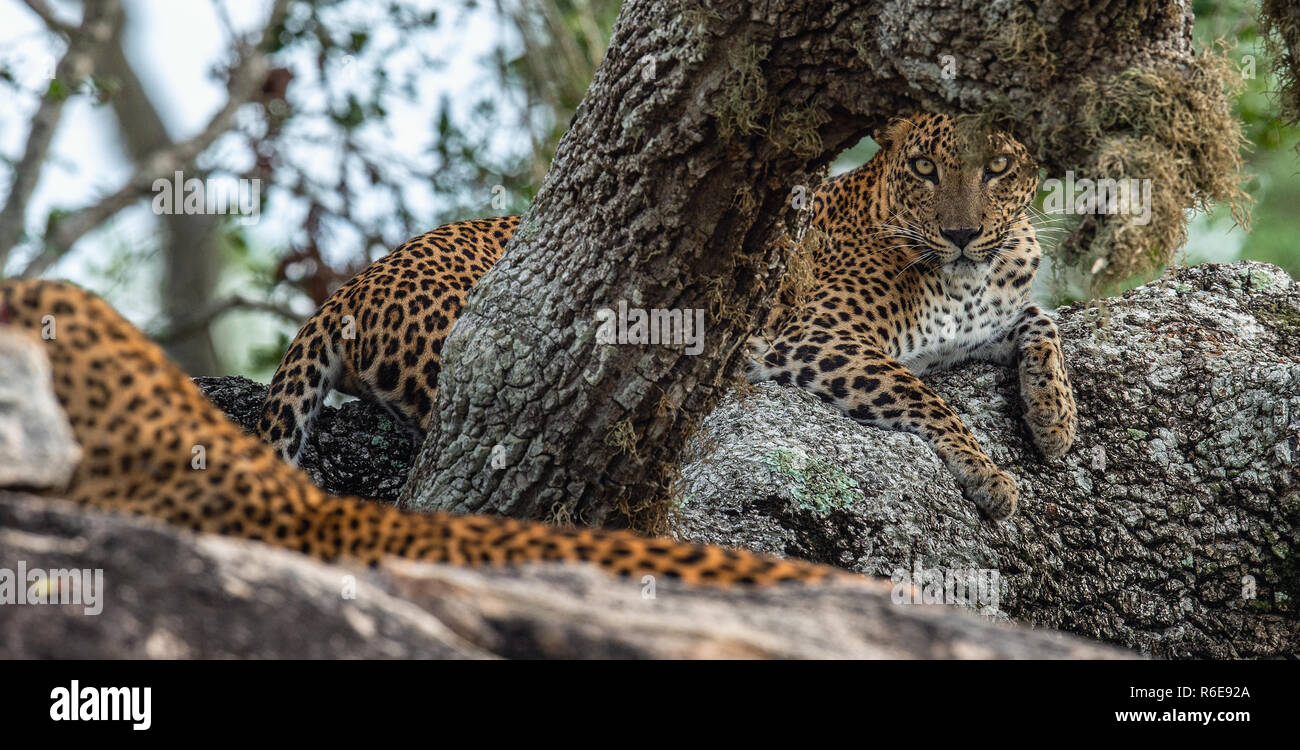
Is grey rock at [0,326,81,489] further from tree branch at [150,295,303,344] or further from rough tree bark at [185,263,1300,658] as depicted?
tree branch at [150,295,303,344]

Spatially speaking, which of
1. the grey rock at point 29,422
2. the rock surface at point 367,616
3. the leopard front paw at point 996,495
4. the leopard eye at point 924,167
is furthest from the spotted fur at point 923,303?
the grey rock at point 29,422

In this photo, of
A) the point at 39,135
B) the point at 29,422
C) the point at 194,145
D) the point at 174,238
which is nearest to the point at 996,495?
the point at 29,422

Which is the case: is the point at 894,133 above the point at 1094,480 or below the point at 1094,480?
above

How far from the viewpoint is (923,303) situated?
8930mm

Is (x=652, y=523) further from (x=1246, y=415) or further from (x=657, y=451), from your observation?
(x=1246, y=415)

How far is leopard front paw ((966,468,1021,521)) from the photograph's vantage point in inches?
287

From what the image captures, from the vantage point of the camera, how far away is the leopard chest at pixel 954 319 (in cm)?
872

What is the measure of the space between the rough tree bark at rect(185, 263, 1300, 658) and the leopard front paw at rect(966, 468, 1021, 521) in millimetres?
66

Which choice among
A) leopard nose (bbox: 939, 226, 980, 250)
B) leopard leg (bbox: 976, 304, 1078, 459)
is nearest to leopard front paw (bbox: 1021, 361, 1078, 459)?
leopard leg (bbox: 976, 304, 1078, 459)

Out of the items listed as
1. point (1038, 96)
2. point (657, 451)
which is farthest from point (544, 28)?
point (1038, 96)

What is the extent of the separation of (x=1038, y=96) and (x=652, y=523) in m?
2.67

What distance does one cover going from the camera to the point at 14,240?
10.9m

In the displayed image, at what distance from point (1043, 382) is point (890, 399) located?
2.97ft

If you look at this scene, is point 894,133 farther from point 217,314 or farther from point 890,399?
point 217,314
